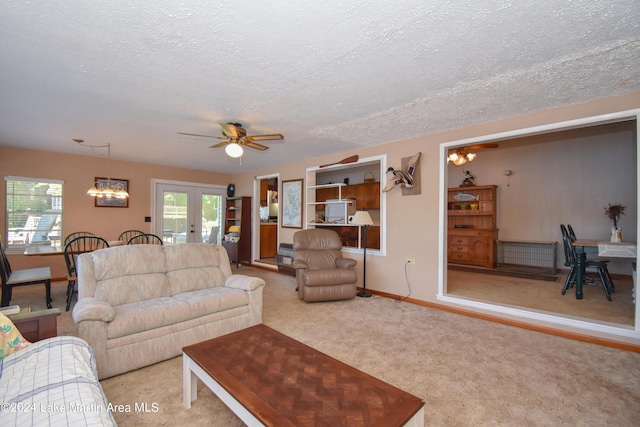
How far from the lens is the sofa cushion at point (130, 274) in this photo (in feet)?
8.32

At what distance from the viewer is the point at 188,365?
1.80 meters

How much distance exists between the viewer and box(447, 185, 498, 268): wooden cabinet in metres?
6.27

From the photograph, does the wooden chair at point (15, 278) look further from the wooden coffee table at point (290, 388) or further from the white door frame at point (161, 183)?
the wooden coffee table at point (290, 388)

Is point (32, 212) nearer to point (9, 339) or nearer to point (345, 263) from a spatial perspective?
point (9, 339)

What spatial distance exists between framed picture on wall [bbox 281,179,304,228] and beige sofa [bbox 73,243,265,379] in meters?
→ 2.59

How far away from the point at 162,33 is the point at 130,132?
2704mm

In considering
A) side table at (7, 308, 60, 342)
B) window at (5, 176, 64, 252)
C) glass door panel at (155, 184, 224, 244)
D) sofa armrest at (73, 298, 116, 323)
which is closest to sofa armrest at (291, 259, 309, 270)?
sofa armrest at (73, 298, 116, 323)

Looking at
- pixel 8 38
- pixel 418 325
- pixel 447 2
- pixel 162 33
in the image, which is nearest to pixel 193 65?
pixel 162 33

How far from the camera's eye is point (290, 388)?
4.63 feet

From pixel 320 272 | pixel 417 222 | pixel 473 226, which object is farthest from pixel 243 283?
pixel 473 226

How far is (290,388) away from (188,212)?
Answer: 633 centimetres

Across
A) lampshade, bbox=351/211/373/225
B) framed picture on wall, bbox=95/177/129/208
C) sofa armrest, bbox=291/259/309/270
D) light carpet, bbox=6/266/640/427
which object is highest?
framed picture on wall, bbox=95/177/129/208

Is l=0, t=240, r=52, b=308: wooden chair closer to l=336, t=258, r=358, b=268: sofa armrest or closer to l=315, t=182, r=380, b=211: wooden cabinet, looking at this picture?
l=336, t=258, r=358, b=268: sofa armrest

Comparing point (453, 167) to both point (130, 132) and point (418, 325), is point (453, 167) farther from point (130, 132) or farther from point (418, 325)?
point (130, 132)
